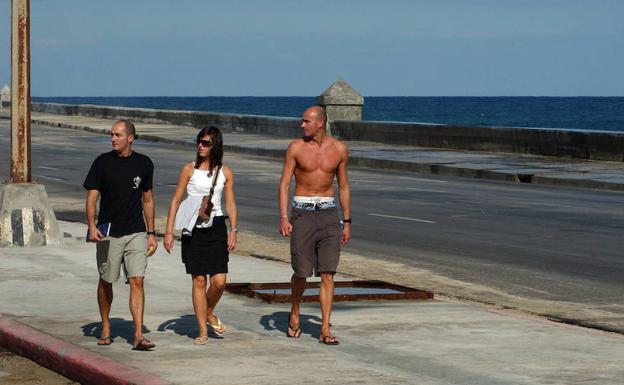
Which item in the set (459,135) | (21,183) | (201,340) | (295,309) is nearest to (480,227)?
(21,183)

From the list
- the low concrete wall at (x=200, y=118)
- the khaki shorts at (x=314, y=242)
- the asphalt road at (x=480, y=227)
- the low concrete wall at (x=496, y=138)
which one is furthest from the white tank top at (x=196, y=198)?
the low concrete wall at (x=200, y=118)

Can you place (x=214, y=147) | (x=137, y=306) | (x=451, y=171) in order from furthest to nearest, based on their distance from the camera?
(x=451, y=171)
(x=214, y=147)
(x=137, y=306)

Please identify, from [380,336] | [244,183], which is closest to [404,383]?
[380,336]

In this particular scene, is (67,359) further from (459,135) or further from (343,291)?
(459,135)

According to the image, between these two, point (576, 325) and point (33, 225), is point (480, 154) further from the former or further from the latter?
point (576, 325)

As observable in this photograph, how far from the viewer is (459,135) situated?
41156 millimetres

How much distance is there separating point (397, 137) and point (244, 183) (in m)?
15.0

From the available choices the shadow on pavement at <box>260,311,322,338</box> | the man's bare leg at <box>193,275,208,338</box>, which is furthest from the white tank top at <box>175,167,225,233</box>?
the shadow on pavement at <box>260,311,322,338</box>

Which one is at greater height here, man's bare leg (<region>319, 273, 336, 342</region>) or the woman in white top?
the woman in white top

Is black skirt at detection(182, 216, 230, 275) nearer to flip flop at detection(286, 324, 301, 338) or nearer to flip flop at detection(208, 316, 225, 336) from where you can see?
flip flop at detection(208, 316, 225, 336)

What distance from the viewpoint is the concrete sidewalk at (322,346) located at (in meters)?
9.11

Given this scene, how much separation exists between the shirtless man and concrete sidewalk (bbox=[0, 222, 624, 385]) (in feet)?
1.57

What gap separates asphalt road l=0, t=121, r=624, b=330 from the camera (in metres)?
14.5
